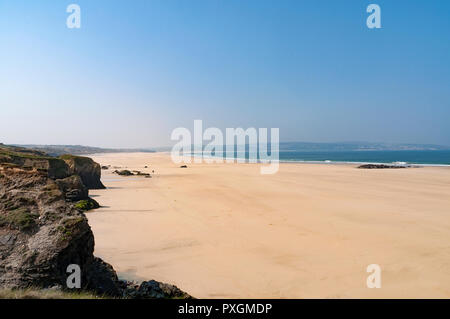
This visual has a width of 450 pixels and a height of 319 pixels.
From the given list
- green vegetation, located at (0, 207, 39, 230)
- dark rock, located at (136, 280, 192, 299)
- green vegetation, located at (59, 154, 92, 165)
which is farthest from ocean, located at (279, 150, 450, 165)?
green vegetation, located at (0, 207, 39, 230)

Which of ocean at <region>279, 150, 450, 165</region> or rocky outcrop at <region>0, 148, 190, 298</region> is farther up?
rocky outcrop at <region>0, 148, 190, 298</region>

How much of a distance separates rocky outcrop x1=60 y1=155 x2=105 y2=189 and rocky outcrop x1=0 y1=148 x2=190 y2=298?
1459cm

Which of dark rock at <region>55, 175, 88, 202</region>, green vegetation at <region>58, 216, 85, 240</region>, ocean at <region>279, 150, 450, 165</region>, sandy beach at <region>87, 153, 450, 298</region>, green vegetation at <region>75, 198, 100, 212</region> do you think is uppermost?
green vegetation at <region>58, 216, 85, 240</region>

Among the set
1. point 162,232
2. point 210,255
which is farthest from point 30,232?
point 162,232

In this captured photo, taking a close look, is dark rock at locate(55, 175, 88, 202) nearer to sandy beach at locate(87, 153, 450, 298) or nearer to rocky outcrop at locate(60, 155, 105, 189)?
sandy beach at locate(87, 153, 450, 298)

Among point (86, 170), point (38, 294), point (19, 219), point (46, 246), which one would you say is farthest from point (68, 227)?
point (86, 170)

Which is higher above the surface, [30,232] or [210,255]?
[30,232]

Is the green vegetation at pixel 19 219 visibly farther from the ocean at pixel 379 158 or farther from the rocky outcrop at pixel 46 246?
the ocean at pixel 379 158

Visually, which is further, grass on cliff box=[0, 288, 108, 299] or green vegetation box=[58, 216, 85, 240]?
green vegetation box=[58, 216, 85, 240]

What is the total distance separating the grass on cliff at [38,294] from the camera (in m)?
4.30

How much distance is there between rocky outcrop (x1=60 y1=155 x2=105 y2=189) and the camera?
66.8 feet

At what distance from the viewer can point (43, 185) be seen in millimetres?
6734
